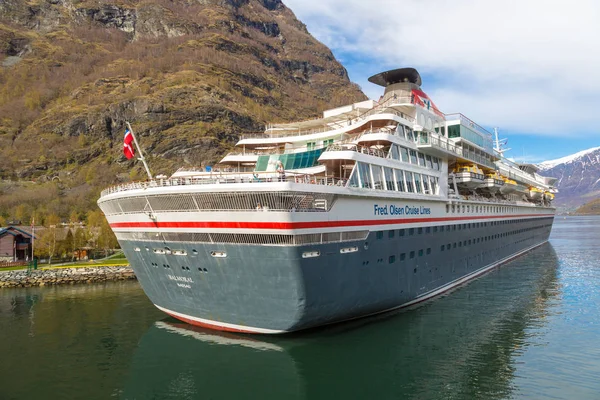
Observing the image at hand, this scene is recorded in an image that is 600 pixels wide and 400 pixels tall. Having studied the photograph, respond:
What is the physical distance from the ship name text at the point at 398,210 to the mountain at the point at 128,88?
75.9m

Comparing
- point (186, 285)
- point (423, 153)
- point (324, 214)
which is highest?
point (423, 153)

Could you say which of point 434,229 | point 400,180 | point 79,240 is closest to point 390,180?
point 400,180

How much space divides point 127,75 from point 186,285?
131663 mm

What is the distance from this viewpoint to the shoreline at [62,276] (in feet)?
135

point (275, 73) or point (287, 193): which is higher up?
point (275, 73)

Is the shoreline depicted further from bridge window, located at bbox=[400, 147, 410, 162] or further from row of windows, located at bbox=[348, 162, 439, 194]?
bridge window, located at bbox=[400, 147, 410, 162]

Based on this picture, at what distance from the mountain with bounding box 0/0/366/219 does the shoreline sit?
119 feet

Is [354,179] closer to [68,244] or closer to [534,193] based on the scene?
[68,244]

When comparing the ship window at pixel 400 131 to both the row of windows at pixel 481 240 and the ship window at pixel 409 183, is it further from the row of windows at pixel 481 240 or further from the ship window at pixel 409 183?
the row of windows at pixel 481 240

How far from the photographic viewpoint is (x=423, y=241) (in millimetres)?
23250

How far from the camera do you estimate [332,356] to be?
1650cm

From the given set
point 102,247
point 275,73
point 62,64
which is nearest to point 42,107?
point 62,64

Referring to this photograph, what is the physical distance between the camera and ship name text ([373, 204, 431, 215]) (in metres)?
19.4

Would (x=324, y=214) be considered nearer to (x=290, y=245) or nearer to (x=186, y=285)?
(x=290, y=245)
